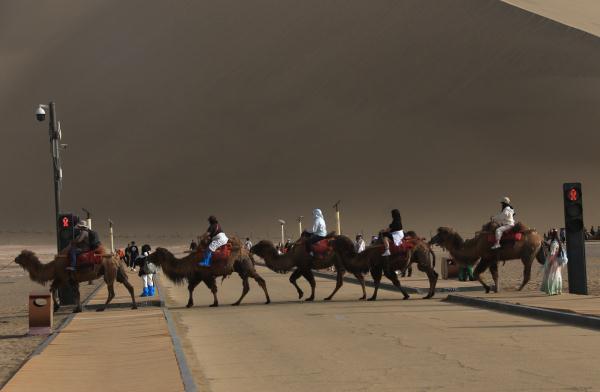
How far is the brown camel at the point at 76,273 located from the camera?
23.0m

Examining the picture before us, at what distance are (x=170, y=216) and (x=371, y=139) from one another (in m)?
20.2

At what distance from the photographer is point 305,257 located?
2483 cm

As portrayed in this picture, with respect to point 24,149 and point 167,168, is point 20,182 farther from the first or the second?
point 167,168

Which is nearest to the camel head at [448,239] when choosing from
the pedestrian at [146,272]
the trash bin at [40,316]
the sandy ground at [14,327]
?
the pedestrian at [146,272]

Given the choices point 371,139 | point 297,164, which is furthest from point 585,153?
point 297,164

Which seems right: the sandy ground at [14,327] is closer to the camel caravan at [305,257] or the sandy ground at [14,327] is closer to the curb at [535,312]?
the camel caravan at [305,257]

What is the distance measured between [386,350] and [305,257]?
1095cm

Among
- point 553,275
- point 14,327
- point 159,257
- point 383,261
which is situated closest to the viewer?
point 14,327

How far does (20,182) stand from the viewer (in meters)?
106

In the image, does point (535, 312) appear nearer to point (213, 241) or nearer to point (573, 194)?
point (573, 194)

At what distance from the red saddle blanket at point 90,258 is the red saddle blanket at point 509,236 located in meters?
8.89

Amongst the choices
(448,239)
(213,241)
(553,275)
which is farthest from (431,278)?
(213,241)

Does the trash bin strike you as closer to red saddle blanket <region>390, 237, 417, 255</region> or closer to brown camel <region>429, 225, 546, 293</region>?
red saddle blanket <region>390, 237, 417, 255</region>

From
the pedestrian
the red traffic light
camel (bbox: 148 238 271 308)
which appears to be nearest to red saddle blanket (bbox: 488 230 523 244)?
the red traffic light
